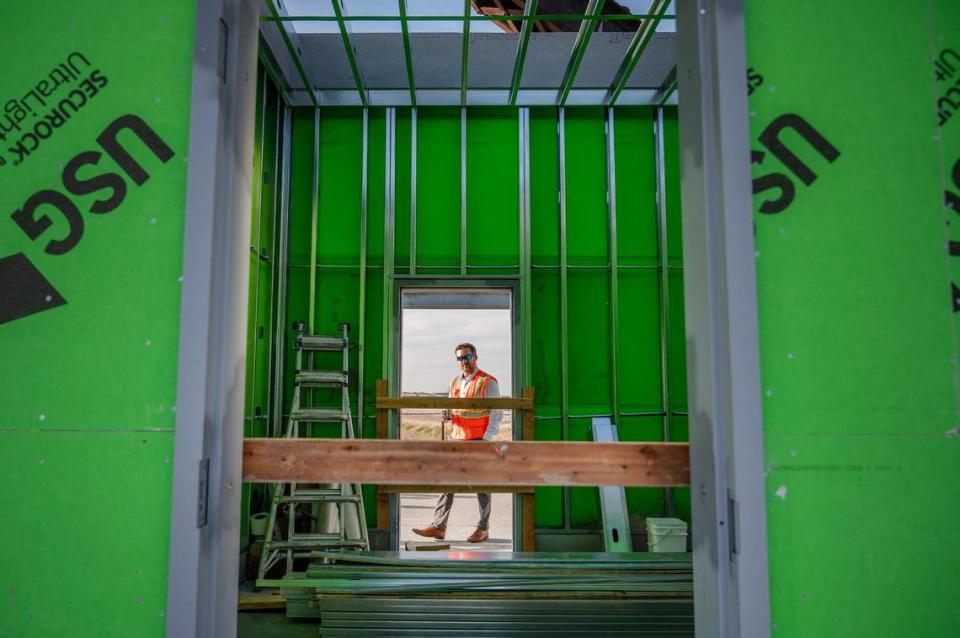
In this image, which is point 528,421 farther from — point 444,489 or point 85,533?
point 85,533

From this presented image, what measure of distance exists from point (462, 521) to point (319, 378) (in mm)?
3117

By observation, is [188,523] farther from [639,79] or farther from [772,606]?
[639,79]

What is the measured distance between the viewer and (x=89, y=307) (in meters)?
1.32

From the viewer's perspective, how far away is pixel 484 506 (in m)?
5.48

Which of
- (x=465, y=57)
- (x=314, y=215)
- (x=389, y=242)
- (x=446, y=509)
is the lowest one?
(x=446, y=509)

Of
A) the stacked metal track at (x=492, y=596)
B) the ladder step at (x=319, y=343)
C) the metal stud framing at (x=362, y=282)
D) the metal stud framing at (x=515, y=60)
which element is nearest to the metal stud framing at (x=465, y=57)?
the metal stud framing at (x=515, y=60)

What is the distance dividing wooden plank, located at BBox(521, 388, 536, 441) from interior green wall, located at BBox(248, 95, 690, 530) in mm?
337

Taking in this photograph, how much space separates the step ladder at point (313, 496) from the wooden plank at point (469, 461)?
351 cm

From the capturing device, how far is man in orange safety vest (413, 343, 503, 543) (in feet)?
17.9

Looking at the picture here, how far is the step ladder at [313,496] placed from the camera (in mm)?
4691

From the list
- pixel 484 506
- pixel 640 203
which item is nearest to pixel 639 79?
pixel 640 203

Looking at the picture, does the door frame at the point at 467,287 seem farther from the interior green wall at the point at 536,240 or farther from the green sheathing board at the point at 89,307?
the green sheathing board at the point at 89,307

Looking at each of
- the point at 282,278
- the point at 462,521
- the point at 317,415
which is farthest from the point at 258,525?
the point at 462,521

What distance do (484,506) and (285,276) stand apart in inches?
108
